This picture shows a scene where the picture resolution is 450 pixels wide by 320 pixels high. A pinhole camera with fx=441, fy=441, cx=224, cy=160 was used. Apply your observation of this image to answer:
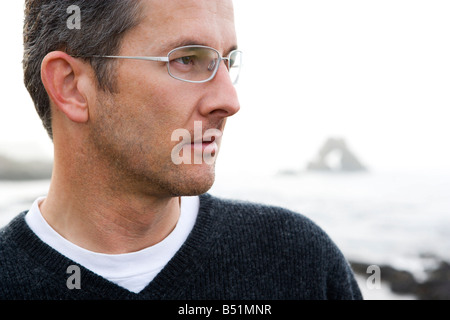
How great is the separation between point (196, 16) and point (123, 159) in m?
0.71

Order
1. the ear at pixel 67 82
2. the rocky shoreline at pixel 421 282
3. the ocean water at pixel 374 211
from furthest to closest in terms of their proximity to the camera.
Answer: the ocean water at pixel 374 211 < the rocky shoreline at pixel 421 282 < the ear at pixel 67 82

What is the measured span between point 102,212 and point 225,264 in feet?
2.16

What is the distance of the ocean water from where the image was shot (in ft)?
46.7

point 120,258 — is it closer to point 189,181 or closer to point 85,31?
point 189,181

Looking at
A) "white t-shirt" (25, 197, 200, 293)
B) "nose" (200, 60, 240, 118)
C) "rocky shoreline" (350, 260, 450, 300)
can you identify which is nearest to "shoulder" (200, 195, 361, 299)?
"white t-shirt" (25, 197, 200, 293)

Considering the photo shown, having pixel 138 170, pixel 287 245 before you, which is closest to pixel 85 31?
pixel 138 170

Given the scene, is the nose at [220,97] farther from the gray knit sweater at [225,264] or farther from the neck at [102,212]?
the gray knit sweater at [225,264]

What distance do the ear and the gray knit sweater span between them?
2.02ft

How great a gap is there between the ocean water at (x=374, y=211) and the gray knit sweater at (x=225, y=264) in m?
5.29

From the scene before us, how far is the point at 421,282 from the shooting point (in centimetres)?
1123

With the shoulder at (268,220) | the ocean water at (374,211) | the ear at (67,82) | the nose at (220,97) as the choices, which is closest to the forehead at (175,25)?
the nose at (220,97)

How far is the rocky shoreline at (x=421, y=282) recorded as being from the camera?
10.6 meters

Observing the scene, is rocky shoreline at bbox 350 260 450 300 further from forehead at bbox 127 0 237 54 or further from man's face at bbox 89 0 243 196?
forehead at bbox 127 0 237 54
